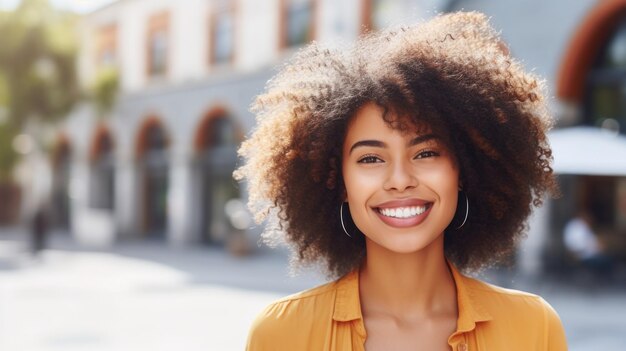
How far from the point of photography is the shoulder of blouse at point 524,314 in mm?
2033

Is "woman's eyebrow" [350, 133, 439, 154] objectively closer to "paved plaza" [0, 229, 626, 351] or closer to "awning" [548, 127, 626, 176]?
"paved plaza" [0, 229, 626, 351]

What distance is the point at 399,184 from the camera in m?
2.00

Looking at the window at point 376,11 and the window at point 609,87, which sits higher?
the window at point 376,11

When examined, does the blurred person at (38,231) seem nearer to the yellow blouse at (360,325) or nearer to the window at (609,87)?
the window at (609,87)

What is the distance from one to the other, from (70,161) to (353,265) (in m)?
30.5

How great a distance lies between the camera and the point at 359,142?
210cm

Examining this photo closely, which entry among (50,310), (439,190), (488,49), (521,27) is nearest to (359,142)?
(439,190)

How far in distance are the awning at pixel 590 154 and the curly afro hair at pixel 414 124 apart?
7.21 metres

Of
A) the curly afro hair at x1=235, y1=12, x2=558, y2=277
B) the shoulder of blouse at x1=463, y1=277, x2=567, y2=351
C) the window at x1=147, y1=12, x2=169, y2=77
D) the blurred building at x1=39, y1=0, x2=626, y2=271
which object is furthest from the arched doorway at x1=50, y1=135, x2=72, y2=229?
the shoulder of blouse at x1=463, y1=277, x2=567, y2=351

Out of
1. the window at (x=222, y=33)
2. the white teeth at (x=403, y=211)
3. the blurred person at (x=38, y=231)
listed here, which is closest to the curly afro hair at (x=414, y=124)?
the white teeth at (x=403, y=211)

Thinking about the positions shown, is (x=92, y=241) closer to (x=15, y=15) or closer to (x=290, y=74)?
(x=15, y=15)

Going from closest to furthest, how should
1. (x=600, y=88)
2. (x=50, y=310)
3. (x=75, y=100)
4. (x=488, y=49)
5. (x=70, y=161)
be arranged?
(x=488, y=49) → (x=50, y=310) → (x=600, y=88) → (x=75, y=100) → (x=70, y=161)

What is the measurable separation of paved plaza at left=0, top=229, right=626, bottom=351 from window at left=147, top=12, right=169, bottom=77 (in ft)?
24.5

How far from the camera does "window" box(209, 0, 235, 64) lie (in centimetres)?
2134
